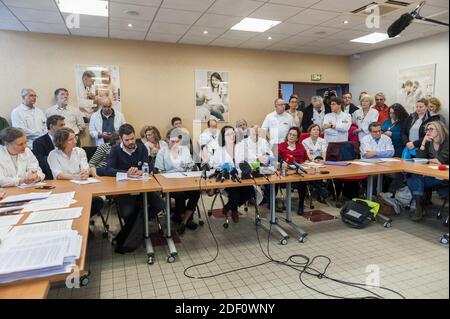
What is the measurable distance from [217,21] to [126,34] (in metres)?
1.63

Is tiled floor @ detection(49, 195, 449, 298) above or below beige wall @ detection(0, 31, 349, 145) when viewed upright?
below

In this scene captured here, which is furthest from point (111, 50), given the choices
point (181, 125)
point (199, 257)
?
point (199, 257)

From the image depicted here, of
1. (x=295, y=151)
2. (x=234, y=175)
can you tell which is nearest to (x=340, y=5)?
(x=295, y=151)

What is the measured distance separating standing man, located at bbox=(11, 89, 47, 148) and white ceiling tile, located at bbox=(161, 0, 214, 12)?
7.96 feet

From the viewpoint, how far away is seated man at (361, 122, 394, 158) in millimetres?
4027

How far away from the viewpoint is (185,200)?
3.49 metres

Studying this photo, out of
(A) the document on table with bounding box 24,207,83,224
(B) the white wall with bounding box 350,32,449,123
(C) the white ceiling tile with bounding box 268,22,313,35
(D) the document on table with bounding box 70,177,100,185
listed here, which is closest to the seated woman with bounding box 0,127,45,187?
(D) the document on table with bounding box 70,177,100,185

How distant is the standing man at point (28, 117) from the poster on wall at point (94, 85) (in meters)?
0.76

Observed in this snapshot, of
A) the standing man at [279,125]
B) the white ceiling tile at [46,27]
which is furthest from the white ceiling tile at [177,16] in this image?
the standing man at [279,125]

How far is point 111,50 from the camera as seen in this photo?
5.18 m

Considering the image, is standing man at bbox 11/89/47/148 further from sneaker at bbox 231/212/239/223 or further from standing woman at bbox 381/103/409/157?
standing woman at bbox 381/103/409/157

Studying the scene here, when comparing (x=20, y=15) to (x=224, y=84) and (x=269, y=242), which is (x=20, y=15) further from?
(x=269, y=242)

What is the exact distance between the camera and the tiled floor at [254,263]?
2.19 m

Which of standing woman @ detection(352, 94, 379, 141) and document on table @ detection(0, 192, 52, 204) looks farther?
standing woman @ detection(352, 94, 379, 141)
